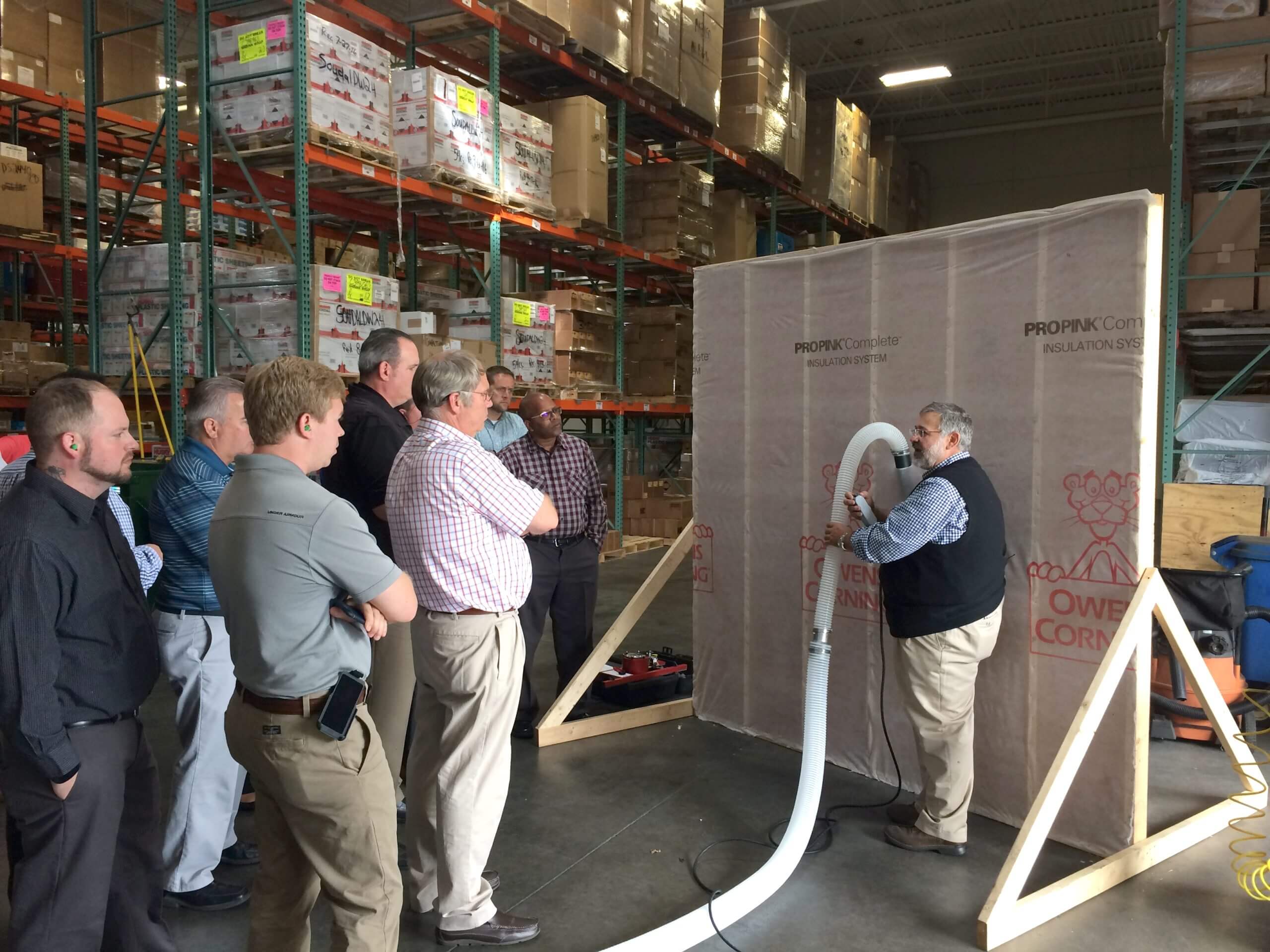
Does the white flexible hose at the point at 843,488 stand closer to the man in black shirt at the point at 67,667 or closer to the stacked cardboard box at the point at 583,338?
the man in black shirt at the point at 67,667

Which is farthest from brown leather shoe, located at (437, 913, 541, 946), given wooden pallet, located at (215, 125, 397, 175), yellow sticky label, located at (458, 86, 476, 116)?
yellow sticky label, located at (458, 86, 476, 116)

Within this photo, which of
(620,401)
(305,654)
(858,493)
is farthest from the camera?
(620,401)

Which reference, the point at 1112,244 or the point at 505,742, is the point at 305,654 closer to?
the point at 505,742

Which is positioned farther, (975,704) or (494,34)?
(494,34)

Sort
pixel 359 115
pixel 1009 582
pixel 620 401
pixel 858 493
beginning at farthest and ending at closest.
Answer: pixel 620 401
pixel 359 115
pixel 858 493
pixel 1009 582

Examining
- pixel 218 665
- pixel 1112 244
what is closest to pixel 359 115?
pixel 218 665

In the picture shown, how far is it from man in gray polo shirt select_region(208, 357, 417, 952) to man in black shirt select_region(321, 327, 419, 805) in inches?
55.6

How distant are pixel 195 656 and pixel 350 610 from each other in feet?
4.50

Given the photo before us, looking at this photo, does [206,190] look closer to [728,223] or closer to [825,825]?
[825,825]

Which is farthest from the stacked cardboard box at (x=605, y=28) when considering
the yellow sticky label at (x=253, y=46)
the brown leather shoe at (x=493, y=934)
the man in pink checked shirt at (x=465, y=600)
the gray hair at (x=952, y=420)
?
the brown leather shoe at (x=493, y=934)

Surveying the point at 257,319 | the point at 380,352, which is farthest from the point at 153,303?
the point at 380,352

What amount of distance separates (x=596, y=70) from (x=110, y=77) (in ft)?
15.5

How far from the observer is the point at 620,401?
37.0 ft

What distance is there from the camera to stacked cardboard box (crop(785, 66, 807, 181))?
1311 centimetres
